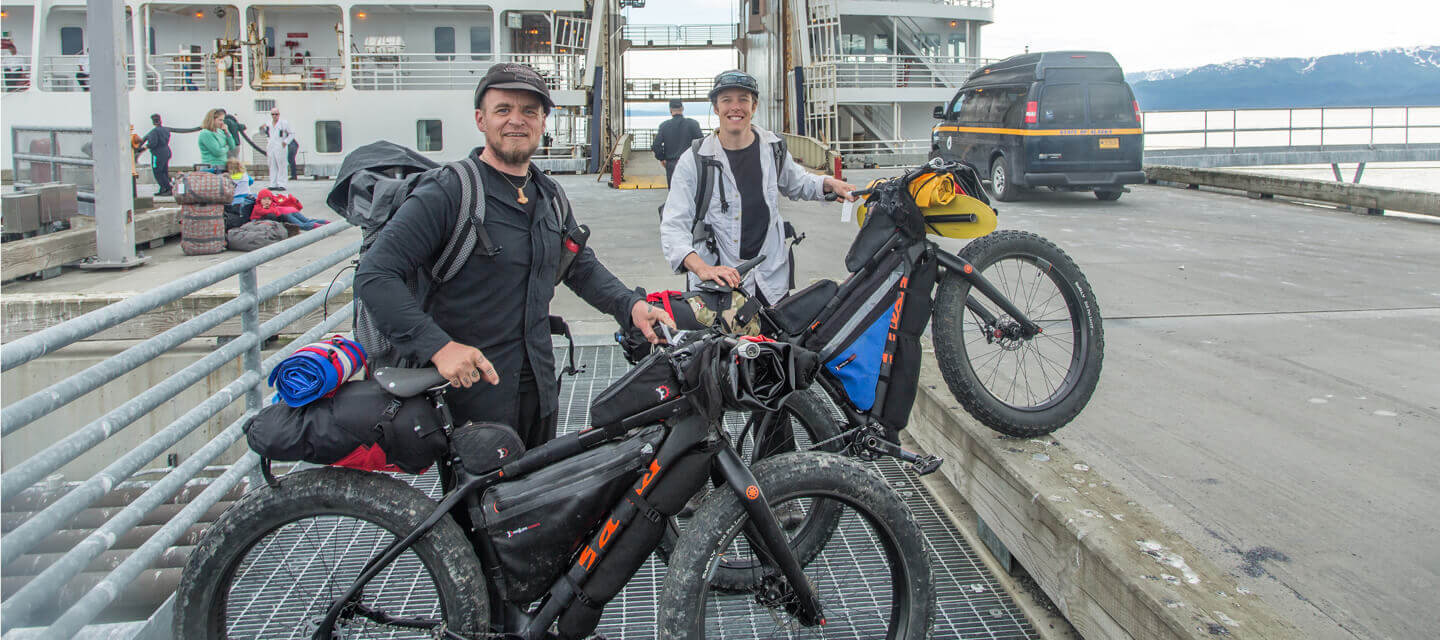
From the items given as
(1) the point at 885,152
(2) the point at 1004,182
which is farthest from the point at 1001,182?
(1) the point at 885,152

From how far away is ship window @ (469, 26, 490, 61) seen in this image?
32.6 m

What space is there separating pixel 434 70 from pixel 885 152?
46.3 feet

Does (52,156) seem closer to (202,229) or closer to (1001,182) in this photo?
(202,229)

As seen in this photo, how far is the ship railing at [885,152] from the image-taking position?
90.6 ft

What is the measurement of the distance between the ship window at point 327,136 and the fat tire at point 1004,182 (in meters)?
20.8

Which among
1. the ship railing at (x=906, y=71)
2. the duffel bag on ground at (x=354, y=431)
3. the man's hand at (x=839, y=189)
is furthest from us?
the ship railing at (x=906, y=71)

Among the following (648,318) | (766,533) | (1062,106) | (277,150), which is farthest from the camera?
(277,150)

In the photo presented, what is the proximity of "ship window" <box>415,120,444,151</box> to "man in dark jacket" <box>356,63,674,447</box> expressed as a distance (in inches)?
1114

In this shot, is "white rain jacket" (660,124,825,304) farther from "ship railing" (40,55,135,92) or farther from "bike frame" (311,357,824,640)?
"ship railing" (40,55,135,92)

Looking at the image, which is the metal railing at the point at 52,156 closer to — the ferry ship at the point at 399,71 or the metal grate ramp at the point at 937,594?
the metal grate ramp at the point at 937,594

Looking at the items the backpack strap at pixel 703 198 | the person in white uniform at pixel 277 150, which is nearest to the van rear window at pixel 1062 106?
the backpack strap at pixel 703 198

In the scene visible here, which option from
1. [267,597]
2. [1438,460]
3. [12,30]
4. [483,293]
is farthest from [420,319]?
[12,30]

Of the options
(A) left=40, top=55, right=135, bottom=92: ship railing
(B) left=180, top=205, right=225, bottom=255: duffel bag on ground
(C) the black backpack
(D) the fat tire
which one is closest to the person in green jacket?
(B) left=180, top=205, right=225, bottom=255: duffel bag on ground

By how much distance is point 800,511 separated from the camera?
9.45 ft
